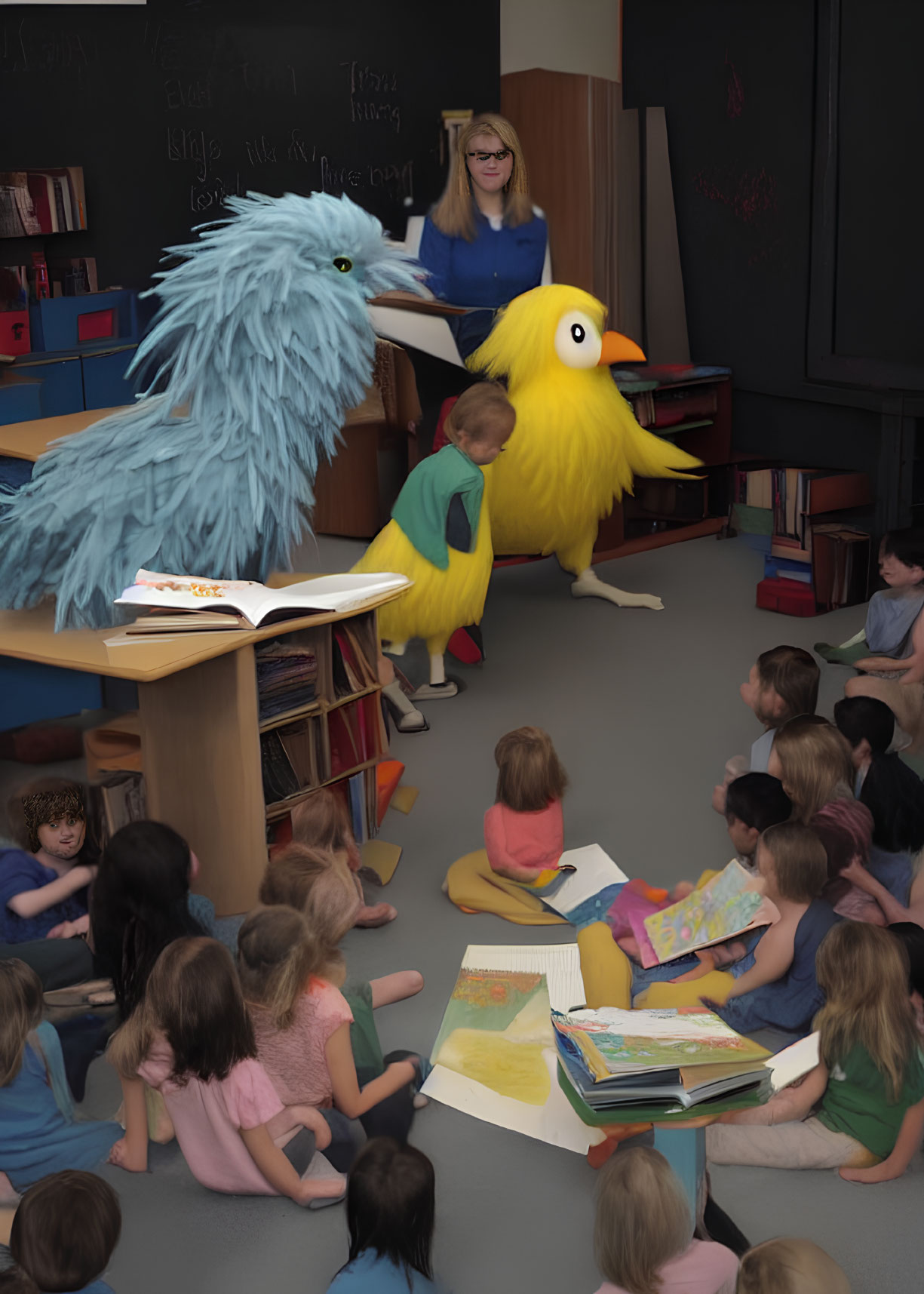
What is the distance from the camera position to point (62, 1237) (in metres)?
1.86

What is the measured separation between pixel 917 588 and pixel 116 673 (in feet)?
8.76

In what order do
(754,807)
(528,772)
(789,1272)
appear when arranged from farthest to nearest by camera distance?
(528,772) < (754,807) < (789,1272)

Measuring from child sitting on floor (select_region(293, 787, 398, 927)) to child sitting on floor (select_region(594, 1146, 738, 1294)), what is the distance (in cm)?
145

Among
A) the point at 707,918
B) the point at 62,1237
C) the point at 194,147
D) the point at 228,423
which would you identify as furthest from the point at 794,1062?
the point at 194,147

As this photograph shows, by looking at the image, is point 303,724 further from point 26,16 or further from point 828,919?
point 26,16

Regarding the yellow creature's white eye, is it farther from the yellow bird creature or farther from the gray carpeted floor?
the gray carpeted floor

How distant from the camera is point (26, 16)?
6.33 metres

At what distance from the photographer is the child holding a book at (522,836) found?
3359 mm

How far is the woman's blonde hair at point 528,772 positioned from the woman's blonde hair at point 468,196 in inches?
108

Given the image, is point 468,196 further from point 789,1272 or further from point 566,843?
point 789,1272

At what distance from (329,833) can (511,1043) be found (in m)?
0.79

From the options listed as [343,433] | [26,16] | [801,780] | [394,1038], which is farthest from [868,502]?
[26,16]

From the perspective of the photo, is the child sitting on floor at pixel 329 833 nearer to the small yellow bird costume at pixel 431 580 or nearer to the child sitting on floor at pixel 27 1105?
the child sitting on floor at pixel 27 1105

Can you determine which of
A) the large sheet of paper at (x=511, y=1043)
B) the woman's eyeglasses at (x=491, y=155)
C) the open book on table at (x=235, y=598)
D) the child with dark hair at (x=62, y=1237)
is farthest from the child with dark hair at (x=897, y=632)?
the child with dark hair at (x=62, y=1237)
